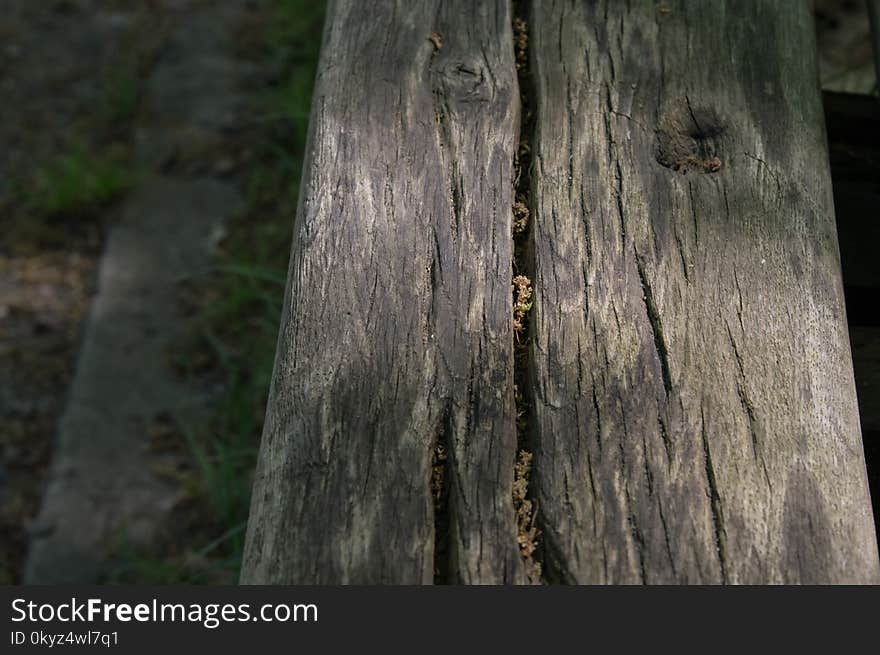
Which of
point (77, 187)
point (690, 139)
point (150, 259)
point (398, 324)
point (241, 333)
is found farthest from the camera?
point (77, 187)

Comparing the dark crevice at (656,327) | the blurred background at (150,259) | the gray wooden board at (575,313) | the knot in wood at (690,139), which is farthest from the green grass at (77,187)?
the dark crevice at (656,327)

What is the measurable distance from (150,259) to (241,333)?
461 mm

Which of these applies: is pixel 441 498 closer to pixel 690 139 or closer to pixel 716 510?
pixel 716 510

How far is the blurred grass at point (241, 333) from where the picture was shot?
7.88 feet

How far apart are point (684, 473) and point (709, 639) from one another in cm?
18

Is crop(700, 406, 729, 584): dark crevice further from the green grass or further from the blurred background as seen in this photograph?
the green grass

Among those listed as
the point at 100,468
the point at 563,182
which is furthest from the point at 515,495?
the point at 100,468

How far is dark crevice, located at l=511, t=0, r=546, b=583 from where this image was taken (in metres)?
1.07

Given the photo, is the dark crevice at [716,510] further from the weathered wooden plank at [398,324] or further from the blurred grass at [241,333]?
the blurred grass at [241,333]

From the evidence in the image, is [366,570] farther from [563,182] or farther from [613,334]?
[563,182]

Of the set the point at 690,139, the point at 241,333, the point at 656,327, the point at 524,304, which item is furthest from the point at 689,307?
the point at 241,333

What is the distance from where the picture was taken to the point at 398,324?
122 cm

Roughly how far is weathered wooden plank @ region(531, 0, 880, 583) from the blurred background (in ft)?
1.22

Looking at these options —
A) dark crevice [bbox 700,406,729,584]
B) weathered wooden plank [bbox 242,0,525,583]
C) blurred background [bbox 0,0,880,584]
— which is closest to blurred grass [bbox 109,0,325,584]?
blurred background [bbox 0,0,880,584]
